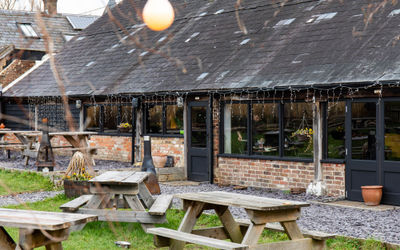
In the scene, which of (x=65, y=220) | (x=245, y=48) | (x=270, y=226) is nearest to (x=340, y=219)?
(x=270, y=226)

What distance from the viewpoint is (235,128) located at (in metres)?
14.2

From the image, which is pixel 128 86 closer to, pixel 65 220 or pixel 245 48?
pixel 245 48

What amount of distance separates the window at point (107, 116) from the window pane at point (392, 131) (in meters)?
8.77

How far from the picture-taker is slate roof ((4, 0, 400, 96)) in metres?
12.0

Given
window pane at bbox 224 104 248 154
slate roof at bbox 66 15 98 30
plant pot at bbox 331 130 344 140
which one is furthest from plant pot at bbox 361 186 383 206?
slate roof at bbox 66 15 98 30

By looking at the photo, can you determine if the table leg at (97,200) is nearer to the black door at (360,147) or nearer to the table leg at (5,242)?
the table leg at (5,242)

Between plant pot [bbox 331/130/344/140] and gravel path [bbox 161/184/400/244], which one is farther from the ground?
plant pot [bbox 331/130/344/140]

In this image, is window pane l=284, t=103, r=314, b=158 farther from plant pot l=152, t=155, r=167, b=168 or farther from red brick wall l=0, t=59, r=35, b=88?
red brick wall l=0, t=59, r=35, b=88

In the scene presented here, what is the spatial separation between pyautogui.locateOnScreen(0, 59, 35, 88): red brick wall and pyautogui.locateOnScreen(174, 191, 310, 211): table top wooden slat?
18868mm

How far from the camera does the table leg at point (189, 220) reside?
6.49 m

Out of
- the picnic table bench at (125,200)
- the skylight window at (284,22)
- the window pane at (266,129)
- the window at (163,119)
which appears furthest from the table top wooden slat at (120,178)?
the skylight window at (284,22)

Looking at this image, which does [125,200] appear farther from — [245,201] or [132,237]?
[245,201]

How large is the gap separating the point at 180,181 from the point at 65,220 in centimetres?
949

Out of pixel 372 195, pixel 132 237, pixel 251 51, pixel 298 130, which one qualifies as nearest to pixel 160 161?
pixel 251 51
